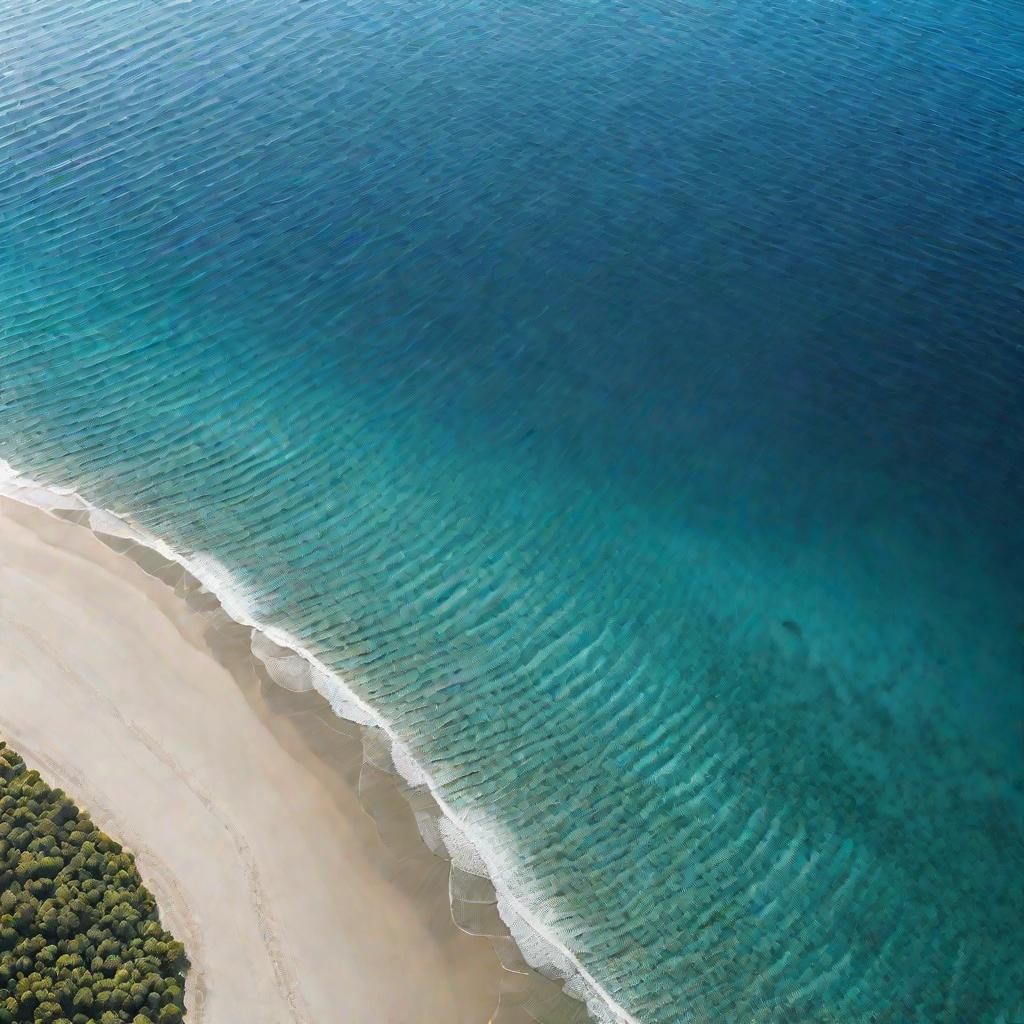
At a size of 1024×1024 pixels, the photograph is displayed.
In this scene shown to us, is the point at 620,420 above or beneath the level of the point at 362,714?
above

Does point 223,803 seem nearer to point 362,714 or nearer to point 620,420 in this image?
point 362,714

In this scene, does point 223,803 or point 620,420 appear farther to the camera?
point 620,420

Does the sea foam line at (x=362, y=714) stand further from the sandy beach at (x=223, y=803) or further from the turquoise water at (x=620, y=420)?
the sandy beach at (x=223, y=803)

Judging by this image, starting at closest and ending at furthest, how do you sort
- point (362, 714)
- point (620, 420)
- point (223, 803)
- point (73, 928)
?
1. point (73, 928)
2. point (223, 803)
3. point (362, 714)
4. point (620, 420)

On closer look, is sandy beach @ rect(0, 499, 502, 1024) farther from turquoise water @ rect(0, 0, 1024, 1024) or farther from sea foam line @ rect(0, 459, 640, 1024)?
turquoise water @ rect(0, 0, 1024, 1024)

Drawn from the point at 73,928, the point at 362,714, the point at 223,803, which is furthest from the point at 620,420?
the point at 73,928

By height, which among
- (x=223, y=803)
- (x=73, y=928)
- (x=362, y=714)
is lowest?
(x=223, y=803)

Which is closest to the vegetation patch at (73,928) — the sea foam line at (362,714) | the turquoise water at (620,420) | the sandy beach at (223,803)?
the sandy beach at (223,803)
